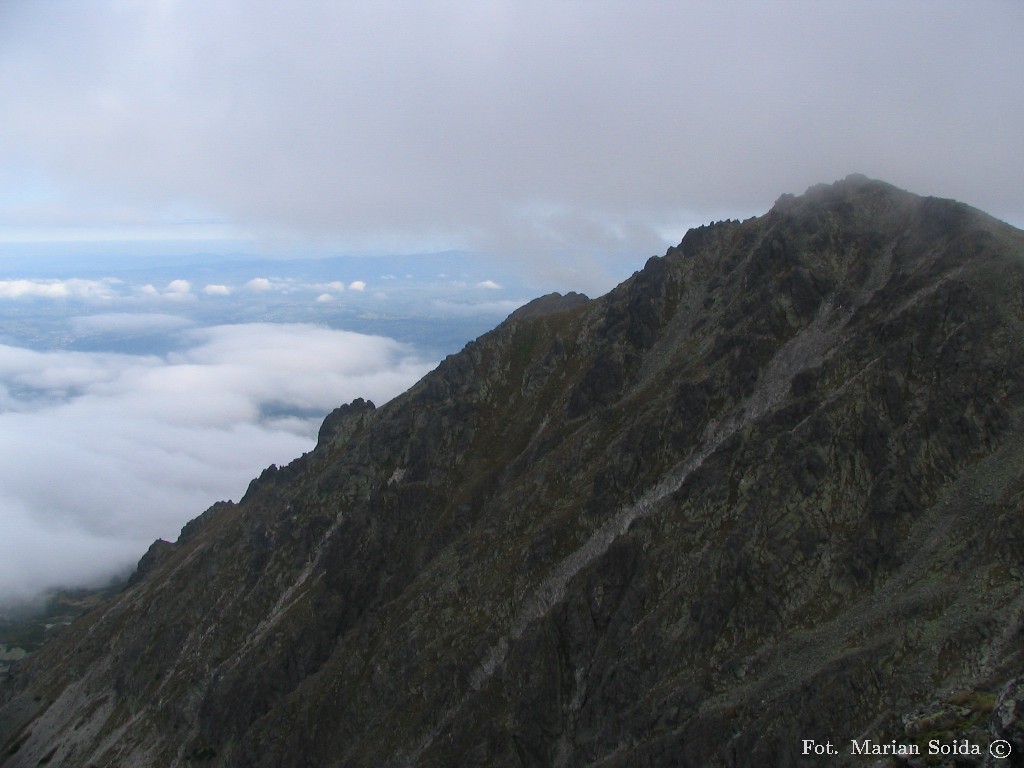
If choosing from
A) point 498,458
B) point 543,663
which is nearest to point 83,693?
point 498,458

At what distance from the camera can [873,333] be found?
104250 millimetres

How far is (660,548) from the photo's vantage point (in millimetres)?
99375

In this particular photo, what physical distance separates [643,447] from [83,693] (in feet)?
452

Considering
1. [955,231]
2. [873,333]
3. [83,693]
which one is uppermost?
[955,231]

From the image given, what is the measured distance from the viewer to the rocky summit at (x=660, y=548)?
3017 inches

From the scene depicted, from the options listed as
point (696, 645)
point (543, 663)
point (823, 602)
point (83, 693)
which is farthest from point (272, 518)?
point (823, 602)

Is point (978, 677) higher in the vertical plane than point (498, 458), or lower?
lower

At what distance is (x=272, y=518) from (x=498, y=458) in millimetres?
57703

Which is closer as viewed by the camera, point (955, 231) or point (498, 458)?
point (955, 231)

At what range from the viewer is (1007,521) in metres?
74.4

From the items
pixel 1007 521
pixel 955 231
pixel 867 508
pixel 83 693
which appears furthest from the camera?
pixel 83 693

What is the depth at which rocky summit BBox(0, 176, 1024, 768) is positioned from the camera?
76625mm

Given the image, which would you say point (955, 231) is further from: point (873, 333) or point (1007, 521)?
point (1007, 521)

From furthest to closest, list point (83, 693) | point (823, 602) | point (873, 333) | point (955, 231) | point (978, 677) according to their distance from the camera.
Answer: point (83, 693) < point (955, 231) < point (873, 333) < point (823, 602) < point (978, 677)
